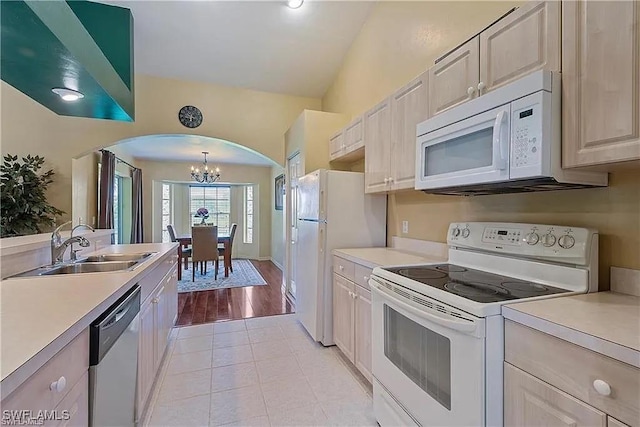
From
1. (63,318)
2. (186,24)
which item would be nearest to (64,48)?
(63,318)

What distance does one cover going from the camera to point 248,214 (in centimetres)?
836

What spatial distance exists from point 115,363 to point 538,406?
1537 millimetres

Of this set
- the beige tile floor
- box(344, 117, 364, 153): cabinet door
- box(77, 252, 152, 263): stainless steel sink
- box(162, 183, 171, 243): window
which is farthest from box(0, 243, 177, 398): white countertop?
box(162, 183, 171, 243): window

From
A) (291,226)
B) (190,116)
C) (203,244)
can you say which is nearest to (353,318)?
(291,226)

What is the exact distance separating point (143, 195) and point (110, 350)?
7.04 m

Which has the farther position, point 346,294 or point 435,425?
point 346,294

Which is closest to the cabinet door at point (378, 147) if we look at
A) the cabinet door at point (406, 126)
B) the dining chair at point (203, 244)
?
the cabinet door at point (406, 126)

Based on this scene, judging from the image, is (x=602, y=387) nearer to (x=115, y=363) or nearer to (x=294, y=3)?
(x=115, y=363)

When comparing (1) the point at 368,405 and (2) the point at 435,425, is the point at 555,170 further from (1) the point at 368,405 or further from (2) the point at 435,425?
(1) the point at 368,405

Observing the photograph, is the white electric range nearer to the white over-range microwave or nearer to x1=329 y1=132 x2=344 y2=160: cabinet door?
the white over-range microwave

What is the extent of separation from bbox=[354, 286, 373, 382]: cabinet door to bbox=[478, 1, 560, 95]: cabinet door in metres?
1.45

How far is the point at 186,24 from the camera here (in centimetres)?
328

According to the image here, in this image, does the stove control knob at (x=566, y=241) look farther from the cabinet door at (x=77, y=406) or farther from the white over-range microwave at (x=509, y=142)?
the cabinet door at (x=77, y=406)

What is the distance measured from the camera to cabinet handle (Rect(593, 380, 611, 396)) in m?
0.80
